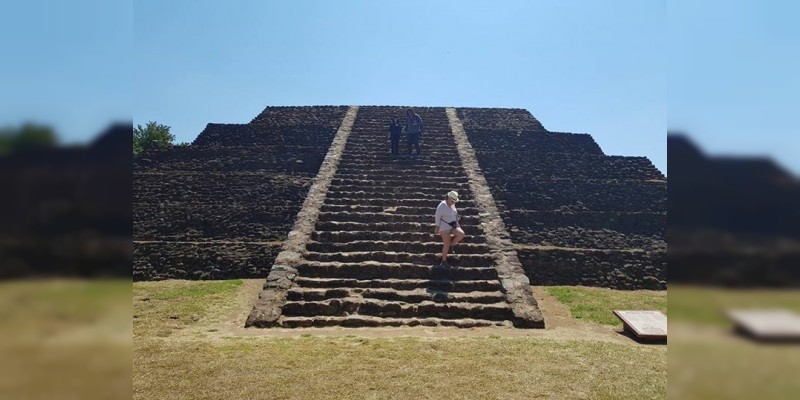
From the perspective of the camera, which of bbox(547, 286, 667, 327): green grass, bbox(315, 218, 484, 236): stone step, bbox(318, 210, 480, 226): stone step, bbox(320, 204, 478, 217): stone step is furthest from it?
bbox(320, 204, 478, 217): stone step

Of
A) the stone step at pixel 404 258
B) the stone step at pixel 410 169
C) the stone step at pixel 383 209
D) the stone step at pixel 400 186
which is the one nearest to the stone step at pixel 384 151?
the stone step at pixel 410 169

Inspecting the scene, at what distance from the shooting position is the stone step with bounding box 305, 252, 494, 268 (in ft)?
28.2

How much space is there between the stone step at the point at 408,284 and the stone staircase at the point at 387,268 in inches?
0.7

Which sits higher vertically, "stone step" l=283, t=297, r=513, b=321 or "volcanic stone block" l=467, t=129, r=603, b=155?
"volcanic stone block" l=467, t=129, r=603, b=155

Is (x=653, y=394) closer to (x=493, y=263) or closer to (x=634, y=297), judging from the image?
(x=493, y=263)

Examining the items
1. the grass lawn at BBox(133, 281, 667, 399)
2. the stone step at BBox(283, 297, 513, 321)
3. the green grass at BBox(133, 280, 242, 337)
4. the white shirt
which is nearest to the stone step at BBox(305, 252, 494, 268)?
the white shirt

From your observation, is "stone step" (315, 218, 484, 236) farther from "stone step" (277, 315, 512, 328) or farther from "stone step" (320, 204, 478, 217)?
"stone step" (277, 315, 512, 328)

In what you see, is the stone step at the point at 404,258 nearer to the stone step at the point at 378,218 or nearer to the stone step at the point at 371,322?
the stone step at the point at 378,218

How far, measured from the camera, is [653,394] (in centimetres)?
417

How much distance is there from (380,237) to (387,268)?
125 centimetres

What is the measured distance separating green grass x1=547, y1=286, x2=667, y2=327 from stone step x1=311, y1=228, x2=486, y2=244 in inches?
72.9

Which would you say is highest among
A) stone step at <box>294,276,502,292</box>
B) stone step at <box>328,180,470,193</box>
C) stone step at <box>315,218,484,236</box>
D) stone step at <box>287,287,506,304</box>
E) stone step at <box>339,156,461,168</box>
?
stone step at <box>339,156,461,168</box>

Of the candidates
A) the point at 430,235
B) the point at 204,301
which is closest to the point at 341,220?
the point at 430,235
